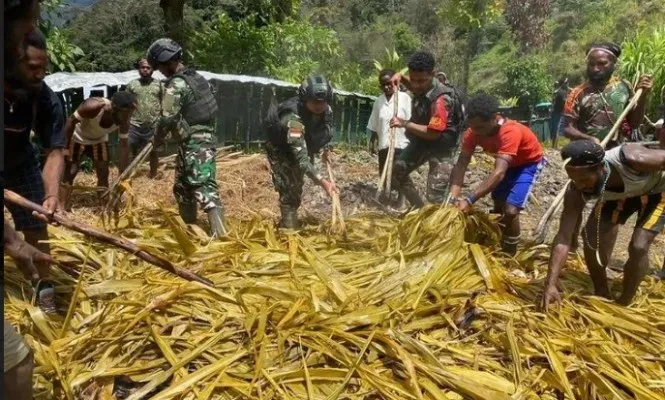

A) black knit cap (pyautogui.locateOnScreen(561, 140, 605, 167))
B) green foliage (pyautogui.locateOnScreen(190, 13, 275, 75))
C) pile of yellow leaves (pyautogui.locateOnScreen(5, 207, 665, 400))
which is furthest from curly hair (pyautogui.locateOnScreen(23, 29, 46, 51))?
green foliage (pyautogui.locateOnScreen(190, 13, 275, 75))

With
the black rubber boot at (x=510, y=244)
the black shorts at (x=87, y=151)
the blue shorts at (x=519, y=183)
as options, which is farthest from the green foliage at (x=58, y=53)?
the black rubber boot at (x=510, y=244)

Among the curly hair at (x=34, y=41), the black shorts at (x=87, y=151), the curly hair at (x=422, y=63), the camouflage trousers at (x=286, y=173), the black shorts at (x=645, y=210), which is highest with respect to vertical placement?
the curly hair at (x=34, y=41)

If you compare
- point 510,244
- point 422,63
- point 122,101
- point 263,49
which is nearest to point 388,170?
point 422,63

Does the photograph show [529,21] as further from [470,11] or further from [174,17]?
[174,17]

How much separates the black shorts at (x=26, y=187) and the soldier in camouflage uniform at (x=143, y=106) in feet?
12.6

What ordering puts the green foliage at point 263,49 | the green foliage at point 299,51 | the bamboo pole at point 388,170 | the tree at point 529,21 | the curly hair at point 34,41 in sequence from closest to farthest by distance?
the curly hair at point 34,41, the bamboo pole at point 388,170, the green foliage at point 263,49, the green foliage at point 299,51, the tree at point 529,21

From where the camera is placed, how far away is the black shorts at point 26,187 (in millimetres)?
4008

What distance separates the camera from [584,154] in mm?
3836

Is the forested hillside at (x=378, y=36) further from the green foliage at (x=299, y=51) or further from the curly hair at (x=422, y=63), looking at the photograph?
the curly hair at (x=422, y=63)

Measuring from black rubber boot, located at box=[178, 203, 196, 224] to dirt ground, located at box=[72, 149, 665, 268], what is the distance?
0.21 meters

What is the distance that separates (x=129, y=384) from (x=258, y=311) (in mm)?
766

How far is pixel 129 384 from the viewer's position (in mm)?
3225

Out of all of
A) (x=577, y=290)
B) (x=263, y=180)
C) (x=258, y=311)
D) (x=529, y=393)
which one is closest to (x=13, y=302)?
(x=258, y=311)

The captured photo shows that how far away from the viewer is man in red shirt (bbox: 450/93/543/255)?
17.2 feet
